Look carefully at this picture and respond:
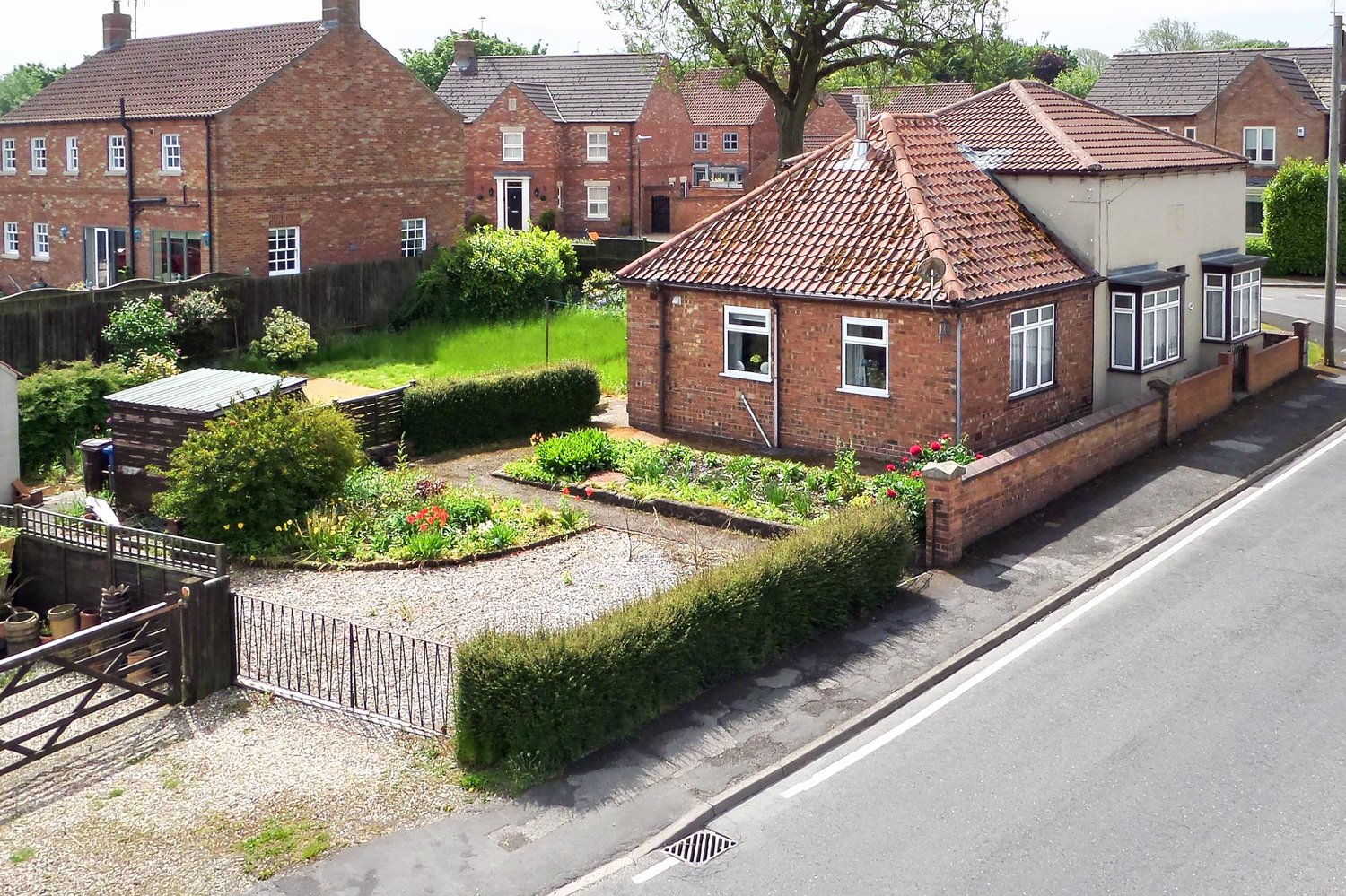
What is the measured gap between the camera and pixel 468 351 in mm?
34438

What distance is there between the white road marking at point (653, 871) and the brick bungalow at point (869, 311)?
39.7 ft

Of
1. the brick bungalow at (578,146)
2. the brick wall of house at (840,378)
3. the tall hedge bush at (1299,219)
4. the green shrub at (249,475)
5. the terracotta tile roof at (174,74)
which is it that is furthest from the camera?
the brick bungalow at (578,146)

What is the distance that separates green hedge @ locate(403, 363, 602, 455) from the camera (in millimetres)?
24469

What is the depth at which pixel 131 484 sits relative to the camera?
21.3 meters

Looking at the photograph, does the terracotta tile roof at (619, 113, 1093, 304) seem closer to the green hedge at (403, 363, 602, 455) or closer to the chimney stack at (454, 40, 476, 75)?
the green hedge at (403, 363, 602, 455)

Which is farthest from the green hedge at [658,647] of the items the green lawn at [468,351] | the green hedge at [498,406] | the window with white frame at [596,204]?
the window with white frame at [596,204]

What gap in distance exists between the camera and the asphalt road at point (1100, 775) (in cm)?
1097

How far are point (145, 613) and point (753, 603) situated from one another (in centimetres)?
606

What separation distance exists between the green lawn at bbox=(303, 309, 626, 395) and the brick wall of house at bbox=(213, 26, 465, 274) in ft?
13.2

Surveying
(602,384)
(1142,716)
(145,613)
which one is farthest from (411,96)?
(1142,716)

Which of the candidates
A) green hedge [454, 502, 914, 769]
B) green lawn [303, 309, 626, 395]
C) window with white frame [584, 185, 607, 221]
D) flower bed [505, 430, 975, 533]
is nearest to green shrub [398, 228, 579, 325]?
green lawn [303, 309, 626, 395]

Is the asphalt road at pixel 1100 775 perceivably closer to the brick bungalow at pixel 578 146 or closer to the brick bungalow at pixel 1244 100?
the brick bungalow at pixel 578 146

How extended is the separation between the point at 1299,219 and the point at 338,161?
3154 centimetres

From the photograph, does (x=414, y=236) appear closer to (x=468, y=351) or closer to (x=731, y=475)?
(x=468, y=351)
